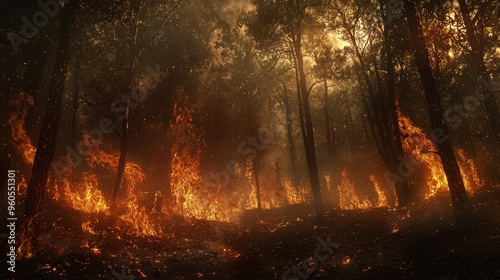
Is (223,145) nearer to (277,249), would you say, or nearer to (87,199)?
(87,199)

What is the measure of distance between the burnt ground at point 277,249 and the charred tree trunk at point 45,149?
0.62m

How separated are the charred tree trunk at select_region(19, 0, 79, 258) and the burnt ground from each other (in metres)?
0.62

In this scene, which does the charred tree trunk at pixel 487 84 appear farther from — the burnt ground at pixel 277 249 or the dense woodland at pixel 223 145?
the burnt ground at pixel 277 249

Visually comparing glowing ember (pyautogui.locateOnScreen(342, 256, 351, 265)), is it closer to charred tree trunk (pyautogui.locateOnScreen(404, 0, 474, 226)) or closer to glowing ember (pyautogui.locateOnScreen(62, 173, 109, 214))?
charred tree trunk (pyautogui.locateOnScreen(404, 0, 474, 226))

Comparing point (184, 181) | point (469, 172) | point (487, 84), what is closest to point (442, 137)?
point (487, 84)

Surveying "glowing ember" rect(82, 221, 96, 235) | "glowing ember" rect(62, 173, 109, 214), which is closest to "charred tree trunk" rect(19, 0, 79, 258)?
"glowing ember" rect(82, 221, 96, 235)

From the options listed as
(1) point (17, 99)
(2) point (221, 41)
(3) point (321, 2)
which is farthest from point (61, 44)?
(2) point (221, 41)

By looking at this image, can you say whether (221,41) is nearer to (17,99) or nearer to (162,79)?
(162,79)

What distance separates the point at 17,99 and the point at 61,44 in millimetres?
6972

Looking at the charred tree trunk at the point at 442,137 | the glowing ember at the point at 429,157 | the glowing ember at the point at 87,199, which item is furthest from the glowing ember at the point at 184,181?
the charred tree trunk at the point at 442,137

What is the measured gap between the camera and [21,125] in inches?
541

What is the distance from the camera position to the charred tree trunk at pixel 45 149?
27.0 ft

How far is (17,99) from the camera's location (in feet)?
46.5

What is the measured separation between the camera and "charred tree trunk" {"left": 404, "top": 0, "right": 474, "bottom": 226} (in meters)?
9.13
